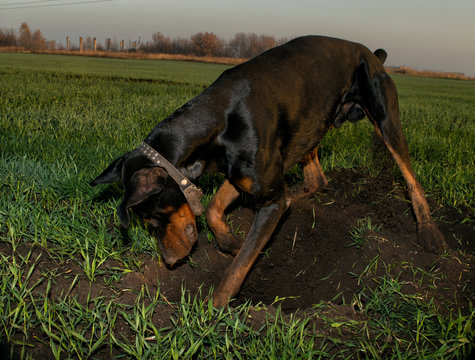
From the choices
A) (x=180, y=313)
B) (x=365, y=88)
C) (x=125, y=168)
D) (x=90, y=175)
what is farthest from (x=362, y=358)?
(x=90, y=175)

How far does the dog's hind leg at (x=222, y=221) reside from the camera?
3.43 metres

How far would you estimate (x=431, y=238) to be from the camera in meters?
3.47

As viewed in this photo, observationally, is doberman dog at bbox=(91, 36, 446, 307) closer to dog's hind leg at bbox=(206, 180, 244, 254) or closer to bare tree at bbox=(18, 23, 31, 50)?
dog's hind leg at bbox=(206, 180, 244, 254)

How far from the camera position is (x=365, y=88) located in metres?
3.97

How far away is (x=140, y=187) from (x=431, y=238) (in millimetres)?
2403

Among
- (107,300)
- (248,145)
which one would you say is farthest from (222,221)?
(107,300)

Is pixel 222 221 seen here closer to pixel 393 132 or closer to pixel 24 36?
pixel 393 132

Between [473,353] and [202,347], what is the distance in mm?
1407

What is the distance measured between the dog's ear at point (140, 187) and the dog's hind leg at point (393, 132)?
217cm

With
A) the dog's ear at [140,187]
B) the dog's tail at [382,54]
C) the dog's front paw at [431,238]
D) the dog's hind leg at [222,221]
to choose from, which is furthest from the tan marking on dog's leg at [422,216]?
the dog's ear at [140,187]

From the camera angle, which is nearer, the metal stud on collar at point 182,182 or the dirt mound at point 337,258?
the metal stud on collar at point 182,182

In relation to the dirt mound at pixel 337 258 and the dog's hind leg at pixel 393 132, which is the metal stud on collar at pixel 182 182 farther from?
the dog's hind leg at pixel 393 132

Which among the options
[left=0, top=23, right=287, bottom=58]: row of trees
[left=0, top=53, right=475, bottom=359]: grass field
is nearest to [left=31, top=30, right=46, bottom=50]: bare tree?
[left=0, top=23, right=287, bottom=58]: row of trees

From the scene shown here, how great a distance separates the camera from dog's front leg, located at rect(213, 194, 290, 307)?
9.11 ft
